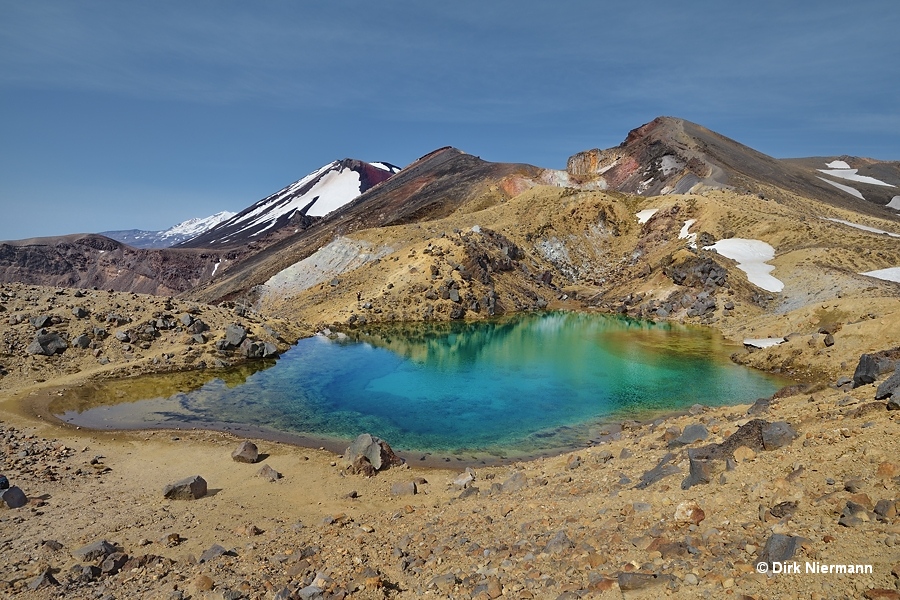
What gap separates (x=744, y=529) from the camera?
294 inches

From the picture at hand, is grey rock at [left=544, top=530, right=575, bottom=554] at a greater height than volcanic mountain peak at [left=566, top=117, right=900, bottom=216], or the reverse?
volcanic mountain peak at [left=566, top=117, right=900, bottom=216]

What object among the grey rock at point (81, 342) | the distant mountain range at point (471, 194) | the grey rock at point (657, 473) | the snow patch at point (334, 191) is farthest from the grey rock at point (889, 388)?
the snow patch at point (334, 191)

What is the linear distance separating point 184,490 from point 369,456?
5409mm

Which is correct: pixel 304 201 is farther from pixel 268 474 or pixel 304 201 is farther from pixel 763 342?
pixel 268 474

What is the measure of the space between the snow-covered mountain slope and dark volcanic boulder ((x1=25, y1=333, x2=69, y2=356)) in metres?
119

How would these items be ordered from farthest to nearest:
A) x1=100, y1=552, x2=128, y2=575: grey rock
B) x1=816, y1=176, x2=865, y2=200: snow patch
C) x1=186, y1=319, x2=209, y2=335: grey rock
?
x1=816, y1=176, x2=865, y2=200: snow patch < x1=186, y1=319, x2=209, y2=335: grey rock < x1=100, y1=552, x2=128, y2=575: grey rock

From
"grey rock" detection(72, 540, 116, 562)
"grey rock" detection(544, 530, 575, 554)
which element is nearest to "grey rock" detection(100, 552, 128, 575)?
"grey rock" detection(72, 540, 116, 562)

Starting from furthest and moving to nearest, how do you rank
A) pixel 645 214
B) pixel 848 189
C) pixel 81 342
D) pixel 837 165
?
pixel 837 165, pixel 848 189, pixel 645 214, pixel 81 342

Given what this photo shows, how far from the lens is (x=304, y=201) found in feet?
564

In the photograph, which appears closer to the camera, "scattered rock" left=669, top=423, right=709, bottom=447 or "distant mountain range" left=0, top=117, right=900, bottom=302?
"scattered rock" left=669, top=423, right=709, bottom=447

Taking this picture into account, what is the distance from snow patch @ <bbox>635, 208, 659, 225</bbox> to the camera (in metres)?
66.8

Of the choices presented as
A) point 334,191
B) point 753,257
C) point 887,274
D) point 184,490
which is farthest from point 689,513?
point 334,191

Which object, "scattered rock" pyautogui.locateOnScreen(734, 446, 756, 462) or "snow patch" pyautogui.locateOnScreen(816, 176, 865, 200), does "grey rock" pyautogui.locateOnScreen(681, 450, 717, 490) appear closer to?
"scattered rock" pyautogui.locateOnScreen(734, 446, 756, 462)

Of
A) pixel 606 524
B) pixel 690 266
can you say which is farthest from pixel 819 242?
pixel 606 524
